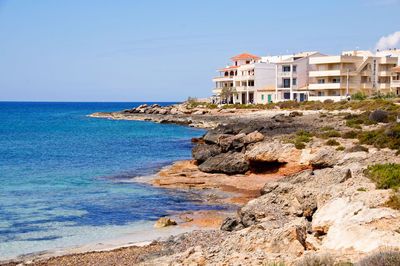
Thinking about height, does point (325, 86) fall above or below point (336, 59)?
below

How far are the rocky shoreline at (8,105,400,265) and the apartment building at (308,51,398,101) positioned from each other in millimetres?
43224

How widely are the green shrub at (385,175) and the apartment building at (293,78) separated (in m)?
63.8

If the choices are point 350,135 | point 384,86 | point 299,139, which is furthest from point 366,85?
point 299,139

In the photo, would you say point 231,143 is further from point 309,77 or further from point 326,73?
point 309,77

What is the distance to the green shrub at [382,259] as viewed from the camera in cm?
648

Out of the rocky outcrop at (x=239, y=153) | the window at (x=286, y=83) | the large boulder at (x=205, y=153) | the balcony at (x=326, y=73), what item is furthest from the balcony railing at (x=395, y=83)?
the large boulder at (x=205, y=153)

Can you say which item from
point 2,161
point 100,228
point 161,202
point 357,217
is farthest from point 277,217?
point 2,161

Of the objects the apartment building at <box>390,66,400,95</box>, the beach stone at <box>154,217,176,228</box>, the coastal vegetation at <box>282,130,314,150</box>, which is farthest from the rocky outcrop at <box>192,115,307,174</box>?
the apartment building at <box>390,66,400,95</box>

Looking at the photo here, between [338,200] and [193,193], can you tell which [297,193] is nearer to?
[338,200]

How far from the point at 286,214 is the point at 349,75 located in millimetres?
59220

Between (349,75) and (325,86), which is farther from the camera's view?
(325,86)

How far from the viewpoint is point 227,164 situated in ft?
85.1

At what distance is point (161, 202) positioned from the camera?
66.4 ft

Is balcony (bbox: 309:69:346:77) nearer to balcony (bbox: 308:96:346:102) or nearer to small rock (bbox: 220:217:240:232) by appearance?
balcony (bbox: 308:96:346:102)
